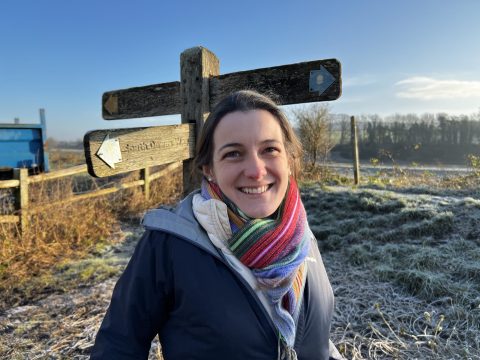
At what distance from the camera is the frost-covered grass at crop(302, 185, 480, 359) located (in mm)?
2639

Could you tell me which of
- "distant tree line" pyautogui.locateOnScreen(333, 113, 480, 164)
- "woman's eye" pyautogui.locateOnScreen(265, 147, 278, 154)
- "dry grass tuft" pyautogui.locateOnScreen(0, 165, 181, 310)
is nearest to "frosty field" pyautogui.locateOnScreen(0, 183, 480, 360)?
"dry grass tuft" pyautogui.locateOnScreen(0, 165, 181, 310)

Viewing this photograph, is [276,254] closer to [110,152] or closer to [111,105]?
[110,152]

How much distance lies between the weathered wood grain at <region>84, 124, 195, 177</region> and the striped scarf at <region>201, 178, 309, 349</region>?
403 millimetres

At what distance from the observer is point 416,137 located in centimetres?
3011

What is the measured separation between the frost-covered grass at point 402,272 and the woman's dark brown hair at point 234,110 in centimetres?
183

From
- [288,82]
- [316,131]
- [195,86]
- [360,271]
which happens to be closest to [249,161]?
[288,82]

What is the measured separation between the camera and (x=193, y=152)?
1.98 m

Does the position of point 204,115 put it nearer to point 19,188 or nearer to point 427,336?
point 427,336

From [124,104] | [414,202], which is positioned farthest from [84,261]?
[414,202]

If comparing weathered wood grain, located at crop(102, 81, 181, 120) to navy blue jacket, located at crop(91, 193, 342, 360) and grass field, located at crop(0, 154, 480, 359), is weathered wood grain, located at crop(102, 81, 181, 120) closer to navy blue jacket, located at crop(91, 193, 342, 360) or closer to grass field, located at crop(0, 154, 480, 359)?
navy blue jacket, located at crop(91, 193, 342, 360)

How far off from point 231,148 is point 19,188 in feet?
17.2

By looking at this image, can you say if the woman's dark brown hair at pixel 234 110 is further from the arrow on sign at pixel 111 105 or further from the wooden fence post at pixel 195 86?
the arrow on sign at pixel 111 105

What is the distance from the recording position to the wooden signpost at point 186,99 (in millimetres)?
1559

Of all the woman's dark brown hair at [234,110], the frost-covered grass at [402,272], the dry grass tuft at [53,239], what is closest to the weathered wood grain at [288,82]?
the woman's dark brown hair at [234,110]
